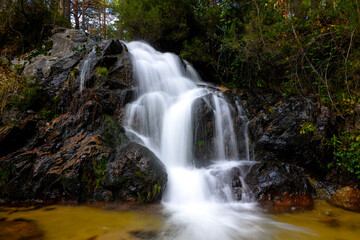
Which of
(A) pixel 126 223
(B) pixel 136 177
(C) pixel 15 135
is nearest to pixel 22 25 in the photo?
(C) pixel 15 135

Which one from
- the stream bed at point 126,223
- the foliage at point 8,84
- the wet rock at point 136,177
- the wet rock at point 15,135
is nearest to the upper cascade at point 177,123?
the wet rock at point 136,177

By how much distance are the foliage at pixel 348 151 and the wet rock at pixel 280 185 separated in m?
0.96

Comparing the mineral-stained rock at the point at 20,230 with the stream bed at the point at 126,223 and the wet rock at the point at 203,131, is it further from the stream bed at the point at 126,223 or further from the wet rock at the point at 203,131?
the wet rock at the point at 203,131

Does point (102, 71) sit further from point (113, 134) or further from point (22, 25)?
point (22, 25)

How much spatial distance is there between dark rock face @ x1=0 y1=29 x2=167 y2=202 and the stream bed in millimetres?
369

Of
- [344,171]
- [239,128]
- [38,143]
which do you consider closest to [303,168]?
[344,171]

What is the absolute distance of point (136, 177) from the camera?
155 inches

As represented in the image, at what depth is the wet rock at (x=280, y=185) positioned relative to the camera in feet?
12.6

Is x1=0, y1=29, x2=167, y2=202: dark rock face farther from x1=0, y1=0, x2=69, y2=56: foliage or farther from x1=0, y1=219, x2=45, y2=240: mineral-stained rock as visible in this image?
x1=0, y1=0, x2=69, y2=56: foliage

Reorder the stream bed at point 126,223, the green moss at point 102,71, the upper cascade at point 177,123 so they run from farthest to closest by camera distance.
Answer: the green moss at point 102,71 → the upper cascade at point 177,123 → the stream bed at point 126,223

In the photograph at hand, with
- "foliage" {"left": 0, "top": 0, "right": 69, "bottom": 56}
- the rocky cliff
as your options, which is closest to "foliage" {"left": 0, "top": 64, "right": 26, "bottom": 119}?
the rocky cliff

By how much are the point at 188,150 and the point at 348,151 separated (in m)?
3.73

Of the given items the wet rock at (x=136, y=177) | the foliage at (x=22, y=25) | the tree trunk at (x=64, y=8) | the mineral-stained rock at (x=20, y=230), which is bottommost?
the mineral-stained rock at (x=20, y=230)

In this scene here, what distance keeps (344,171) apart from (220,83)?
6046mm
